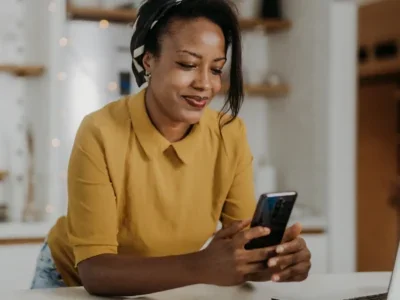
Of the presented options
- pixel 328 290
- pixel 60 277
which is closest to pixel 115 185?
pixel 60 277

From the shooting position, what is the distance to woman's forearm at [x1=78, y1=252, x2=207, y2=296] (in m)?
1.15

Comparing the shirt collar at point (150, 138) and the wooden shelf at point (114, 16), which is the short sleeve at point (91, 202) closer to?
the shirt collar at point (150, 138)

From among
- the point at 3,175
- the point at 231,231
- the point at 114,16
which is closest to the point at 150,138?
the point at 231,231

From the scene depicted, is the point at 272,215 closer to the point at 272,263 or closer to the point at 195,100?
the point at 272,263

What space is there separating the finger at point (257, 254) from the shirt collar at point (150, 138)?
281 millimetres

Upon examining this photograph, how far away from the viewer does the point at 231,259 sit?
1112 millimetres

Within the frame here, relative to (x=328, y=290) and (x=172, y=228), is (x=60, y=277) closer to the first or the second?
(x=172, y=228)

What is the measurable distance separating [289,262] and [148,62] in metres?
0.47

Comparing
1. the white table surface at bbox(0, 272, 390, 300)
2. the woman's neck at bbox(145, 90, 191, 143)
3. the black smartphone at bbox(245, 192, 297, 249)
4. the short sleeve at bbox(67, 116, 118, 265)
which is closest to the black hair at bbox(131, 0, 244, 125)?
the woman's neck at bbox(145, 90, 191, 143)

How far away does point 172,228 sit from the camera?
4.44ft

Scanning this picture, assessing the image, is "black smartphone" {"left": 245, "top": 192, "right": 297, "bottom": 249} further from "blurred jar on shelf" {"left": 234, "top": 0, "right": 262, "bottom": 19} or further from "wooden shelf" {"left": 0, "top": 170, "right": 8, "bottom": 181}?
"blurred jar on shelf" {"left": 234, "top": 0, "right": 262, "bottom": 19}

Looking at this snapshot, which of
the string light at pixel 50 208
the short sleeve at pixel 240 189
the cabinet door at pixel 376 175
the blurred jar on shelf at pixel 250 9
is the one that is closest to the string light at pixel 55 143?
the string light at pixel 50 208

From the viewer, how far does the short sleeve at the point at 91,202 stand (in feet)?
4.03

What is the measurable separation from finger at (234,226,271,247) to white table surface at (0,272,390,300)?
0.18 metres
